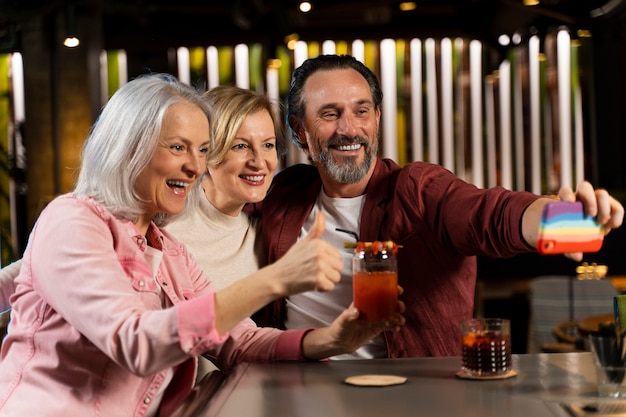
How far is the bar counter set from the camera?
1.66 metres

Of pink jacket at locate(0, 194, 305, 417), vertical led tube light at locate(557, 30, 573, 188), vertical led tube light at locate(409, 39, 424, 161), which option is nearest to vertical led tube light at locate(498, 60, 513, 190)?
vertical led tube light at locate(557, 30, 573, 188)

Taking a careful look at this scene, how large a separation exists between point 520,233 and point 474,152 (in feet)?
16.6

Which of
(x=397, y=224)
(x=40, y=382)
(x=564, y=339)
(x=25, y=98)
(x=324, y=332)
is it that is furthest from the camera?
(x=25, y=98)

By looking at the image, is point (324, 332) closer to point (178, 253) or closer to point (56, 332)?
point (178, 253)

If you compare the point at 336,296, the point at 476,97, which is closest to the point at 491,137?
the point at 476,97

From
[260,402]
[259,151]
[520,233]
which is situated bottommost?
[260,402]

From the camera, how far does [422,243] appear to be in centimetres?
276

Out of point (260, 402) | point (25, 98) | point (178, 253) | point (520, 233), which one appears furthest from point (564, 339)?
point (25, 98)

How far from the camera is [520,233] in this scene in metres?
2.27

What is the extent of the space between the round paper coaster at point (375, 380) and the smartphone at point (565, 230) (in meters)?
0.40

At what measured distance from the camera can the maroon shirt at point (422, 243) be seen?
268 centimetres

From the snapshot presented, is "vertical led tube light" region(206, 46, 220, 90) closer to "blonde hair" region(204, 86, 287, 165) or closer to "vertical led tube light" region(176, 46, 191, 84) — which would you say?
"vertical led tube light" region(176, 46, 191, 84)

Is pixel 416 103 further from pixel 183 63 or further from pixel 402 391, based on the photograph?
pixel 402 391

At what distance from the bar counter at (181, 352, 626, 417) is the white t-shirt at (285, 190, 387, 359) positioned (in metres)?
0.57
